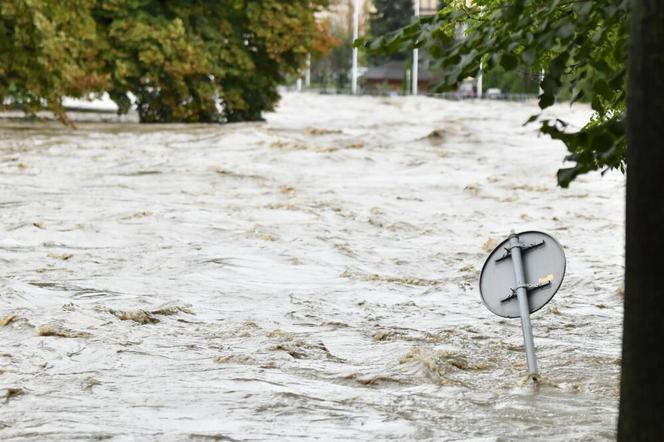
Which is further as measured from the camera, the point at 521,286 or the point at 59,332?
the point at 59,332

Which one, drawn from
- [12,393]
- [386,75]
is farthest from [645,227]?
[386,75]

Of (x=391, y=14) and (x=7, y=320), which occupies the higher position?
(x=391, y=14)

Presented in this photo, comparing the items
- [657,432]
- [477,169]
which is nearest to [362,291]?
[657,432]

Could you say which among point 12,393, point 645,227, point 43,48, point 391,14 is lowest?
point 12,393

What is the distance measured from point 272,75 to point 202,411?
32045mm

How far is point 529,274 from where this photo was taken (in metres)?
8.47

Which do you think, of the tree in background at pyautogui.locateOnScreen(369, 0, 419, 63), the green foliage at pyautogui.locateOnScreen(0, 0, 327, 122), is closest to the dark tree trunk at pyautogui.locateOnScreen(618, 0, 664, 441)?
the green foliage at pyautogui.locateOnScreen(0, 0, 327, 122)

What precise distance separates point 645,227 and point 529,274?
3.43 m

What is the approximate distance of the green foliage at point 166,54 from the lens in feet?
98.3

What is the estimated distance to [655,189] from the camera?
4996 mm

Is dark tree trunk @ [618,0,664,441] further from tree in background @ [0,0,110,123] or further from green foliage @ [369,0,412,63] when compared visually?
green foliage @ [369,0,412,63]

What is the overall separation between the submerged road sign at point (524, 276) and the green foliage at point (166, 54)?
2195 cm

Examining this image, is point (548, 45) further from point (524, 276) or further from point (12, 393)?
point (12, 393)

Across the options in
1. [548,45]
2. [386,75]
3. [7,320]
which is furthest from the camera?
[386,75]
